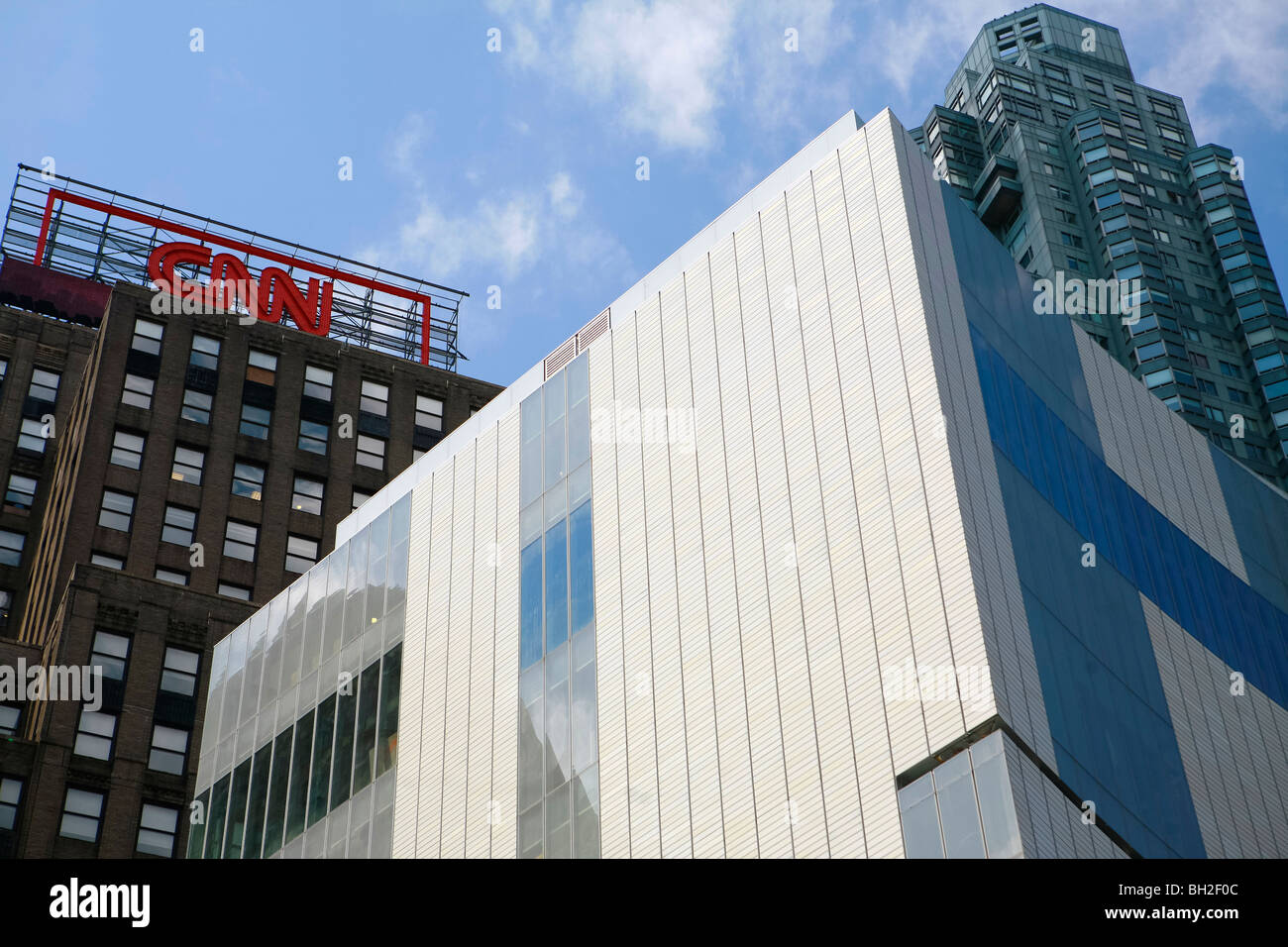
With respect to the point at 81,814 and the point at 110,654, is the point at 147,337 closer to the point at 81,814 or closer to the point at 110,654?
the point at 110,654

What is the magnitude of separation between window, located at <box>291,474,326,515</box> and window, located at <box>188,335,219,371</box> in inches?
330

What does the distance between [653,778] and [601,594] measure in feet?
17.6

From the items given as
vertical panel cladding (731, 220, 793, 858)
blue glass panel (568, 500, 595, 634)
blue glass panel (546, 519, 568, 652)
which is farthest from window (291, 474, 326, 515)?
vertical panel cladding (731, 220, 793, 858)

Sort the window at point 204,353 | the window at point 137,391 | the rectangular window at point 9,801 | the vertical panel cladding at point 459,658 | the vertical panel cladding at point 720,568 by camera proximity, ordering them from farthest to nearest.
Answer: the window at point 204,353
the window at point 137,391
the rectangular window at point 9,801
the vertical panel cladding at point 459,658
the vertical panel cladding at point 720,568

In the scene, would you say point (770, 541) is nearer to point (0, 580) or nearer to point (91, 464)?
point (91, 464)

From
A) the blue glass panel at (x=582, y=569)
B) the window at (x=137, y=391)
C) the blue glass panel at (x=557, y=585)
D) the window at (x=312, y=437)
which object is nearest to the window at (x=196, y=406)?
the window at (x=137, y=391)

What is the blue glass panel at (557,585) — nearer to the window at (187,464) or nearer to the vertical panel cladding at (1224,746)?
the vertical panel cladding at (1224,746)

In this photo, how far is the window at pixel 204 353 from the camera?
279 feet

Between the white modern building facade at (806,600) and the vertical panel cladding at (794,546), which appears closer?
the white modern building facade at (806,600)

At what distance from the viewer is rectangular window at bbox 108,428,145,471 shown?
78562 mm

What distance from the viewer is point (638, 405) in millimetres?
37750

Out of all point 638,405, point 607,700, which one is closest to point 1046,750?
point 607,700

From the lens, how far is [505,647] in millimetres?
37656

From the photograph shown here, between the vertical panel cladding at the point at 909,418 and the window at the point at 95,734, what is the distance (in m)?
41.2
